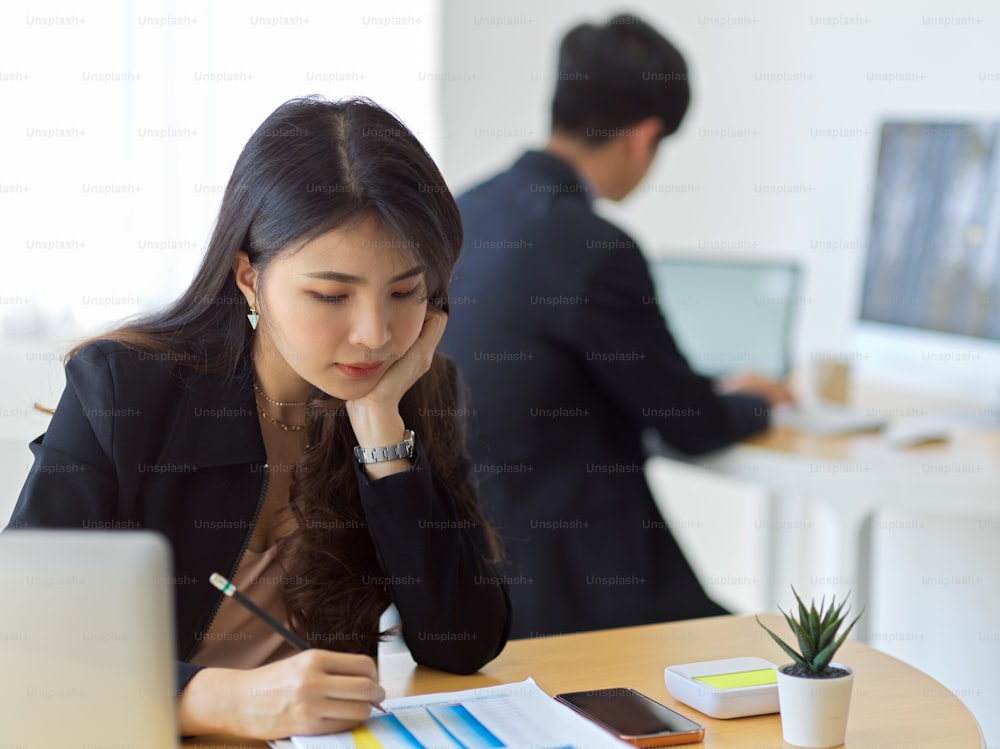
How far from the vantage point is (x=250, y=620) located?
54.2 inches

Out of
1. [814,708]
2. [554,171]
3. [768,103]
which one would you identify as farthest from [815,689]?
[768,103]

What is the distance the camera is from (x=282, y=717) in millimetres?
1047

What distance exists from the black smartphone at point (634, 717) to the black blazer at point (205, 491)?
0.17 m

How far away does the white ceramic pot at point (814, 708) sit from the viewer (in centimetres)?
106

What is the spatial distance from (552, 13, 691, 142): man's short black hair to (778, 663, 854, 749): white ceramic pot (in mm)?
1477

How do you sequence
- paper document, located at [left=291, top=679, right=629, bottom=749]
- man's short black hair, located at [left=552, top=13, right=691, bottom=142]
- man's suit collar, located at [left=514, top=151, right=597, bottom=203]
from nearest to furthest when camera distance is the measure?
paper document, located at [left=291, top=679, right=629, bottom=749], man's suit collar, located at [left=514, top=151, right=597, bottom=203], man's short black hair, located at [left=552, top=13, right=691, bottom=142]

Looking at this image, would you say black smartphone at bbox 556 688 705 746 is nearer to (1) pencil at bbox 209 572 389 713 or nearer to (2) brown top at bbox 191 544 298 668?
(1) pencil at bbox 209 572 389 713

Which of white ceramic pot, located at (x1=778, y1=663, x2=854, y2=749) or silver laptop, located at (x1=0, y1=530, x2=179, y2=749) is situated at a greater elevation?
silver laptop, located at (x1=0, y1=530, x2=179, y2=749)

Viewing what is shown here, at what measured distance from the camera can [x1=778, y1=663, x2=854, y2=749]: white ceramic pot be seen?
1058 millimetres

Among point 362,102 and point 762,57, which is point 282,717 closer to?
point 362,102

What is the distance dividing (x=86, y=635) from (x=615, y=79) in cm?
181

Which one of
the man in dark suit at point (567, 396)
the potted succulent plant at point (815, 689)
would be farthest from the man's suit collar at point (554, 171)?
the potted succulent plant at point (815, 689)

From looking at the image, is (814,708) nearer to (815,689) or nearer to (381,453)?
(815,689)

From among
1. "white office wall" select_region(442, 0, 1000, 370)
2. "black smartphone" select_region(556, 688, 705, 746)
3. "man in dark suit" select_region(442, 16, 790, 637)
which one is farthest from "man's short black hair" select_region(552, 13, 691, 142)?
"black smartphone" select_region(556, 688, 705, 746)
